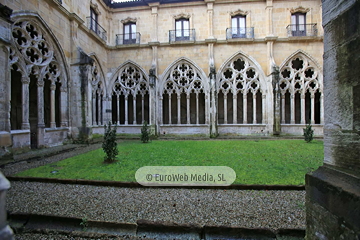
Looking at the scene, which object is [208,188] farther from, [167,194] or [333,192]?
[333,192]

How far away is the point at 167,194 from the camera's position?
327 cm

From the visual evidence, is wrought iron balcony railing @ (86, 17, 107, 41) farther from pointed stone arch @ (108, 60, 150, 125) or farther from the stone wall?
pointed stone arch @ (108, 60, 150, 125)

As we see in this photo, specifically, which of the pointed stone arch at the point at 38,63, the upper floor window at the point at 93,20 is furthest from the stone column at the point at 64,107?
the upper floor window at the point at 93,20

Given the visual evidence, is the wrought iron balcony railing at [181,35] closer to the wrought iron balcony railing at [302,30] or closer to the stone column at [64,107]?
the wrought iron balcony railing at [302,30]

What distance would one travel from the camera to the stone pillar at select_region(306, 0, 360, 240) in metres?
1.45

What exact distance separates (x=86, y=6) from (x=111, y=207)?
12566 millimetres

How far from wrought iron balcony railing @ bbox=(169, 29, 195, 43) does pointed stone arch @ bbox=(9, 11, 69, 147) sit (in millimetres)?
7318

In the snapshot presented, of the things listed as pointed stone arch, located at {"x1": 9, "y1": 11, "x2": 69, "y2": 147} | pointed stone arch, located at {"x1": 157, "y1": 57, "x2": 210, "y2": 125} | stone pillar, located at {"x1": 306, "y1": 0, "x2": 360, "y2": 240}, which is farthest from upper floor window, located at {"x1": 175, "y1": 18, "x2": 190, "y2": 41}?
stone pillar, located at {"x1": 306, "y1": 0, "x2": 360, "y2": 240}

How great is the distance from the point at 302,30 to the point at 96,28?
14382 millimetres

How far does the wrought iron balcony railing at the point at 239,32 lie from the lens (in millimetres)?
12906

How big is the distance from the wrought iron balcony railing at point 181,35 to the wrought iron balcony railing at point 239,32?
2557 millimetres

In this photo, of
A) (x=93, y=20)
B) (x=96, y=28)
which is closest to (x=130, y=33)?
(x=96, y=28)

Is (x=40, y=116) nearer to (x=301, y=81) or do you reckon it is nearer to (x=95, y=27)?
(x=95, y=27)

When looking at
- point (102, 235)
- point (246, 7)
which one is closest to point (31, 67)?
point (102, 235)
